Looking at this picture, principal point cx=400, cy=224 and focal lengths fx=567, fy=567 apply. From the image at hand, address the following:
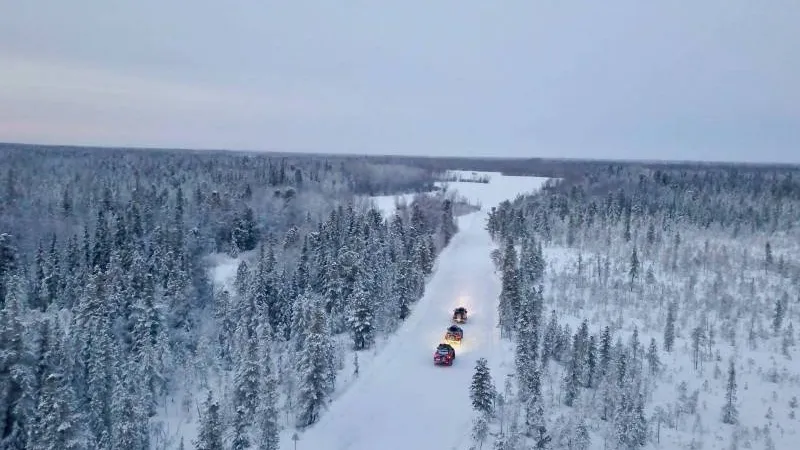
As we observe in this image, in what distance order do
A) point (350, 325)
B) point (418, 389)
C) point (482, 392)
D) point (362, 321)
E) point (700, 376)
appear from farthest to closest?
point (350, 325), point (362, 321), point (700, 376), point (418, 389), point (482, 392)

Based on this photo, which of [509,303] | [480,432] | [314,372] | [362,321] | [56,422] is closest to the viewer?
[56,422]

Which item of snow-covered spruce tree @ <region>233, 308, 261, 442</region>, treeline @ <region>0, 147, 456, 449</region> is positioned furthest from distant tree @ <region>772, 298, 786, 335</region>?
snow-covered spruce tree @ <region>233, 308, 261, 442</region>

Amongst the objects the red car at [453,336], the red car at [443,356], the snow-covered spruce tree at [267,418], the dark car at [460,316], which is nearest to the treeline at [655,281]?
the dark car at [460,316]

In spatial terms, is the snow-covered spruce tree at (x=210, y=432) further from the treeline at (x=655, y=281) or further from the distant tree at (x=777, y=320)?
the distant tree at (x=777, y=320)

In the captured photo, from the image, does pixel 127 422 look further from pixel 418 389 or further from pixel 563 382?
pixel 563 382

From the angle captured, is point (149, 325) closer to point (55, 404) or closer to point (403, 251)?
point (55, 404)

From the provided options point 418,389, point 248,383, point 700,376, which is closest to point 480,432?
point 418,389

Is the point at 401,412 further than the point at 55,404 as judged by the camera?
Yes

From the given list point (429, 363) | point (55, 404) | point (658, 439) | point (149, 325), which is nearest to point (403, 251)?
point (429, 363)
